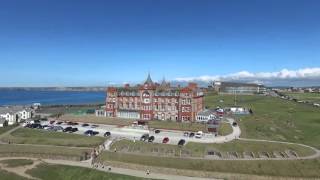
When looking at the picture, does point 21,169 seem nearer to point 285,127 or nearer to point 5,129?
point 5,129

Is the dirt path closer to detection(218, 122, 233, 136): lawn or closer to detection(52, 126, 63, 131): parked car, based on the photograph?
detection(52, 126, 63, 131): parked car

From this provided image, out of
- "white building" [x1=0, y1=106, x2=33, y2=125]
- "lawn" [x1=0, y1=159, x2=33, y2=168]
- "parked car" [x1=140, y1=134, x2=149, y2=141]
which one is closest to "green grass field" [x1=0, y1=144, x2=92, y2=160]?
"lawn" [x1=0, y1=159, x2=33, y2=168]

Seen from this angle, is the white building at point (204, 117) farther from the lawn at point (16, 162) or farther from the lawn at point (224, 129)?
the lawn at point (16, 162)

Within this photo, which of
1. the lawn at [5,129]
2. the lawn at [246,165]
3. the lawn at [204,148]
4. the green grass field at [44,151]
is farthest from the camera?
the lawn at [5,129]

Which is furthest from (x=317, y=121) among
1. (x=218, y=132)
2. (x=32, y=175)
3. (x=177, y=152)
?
(x=32, y=175)

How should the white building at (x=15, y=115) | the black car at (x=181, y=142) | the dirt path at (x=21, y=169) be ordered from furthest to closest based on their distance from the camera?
the white building at (x=15, y=115) → the black car at (x=181, y=142) → the dirt path at (x=21, y=169)

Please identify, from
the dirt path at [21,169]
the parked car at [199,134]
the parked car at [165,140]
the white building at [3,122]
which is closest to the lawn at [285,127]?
the parked car at [199,134]

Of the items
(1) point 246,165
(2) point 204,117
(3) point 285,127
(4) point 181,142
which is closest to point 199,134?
(4) point 181,142
